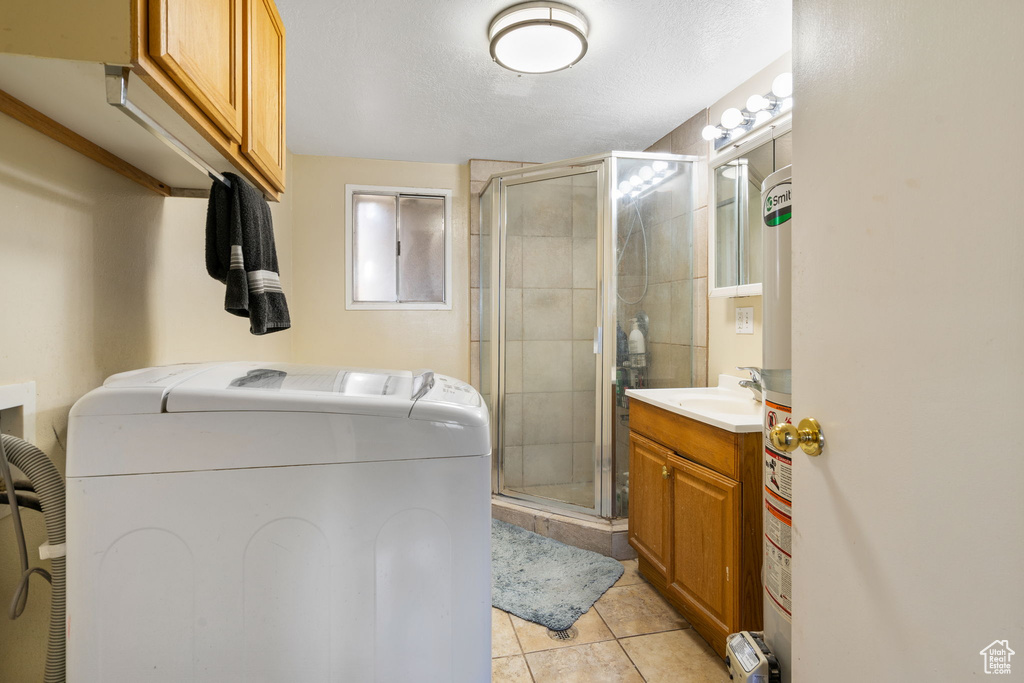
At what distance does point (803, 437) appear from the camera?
2.58 feet

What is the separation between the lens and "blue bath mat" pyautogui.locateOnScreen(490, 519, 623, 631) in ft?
6.40

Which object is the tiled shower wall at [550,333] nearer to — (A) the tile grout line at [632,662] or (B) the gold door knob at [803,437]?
(A) the tile grout line at [632,662]

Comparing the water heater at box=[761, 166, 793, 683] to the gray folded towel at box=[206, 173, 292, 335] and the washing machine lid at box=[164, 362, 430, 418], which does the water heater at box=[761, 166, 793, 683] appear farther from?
the gray folded towel at box=[206, 173, 292, 335]

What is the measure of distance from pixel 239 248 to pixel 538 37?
1.32 m

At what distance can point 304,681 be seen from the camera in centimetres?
85

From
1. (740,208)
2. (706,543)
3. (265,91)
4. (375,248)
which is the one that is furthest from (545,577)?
(375,248)

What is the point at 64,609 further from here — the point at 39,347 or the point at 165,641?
the point at 39,347

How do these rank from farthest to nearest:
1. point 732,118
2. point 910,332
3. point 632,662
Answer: point 732,118
point 632,662
point 910,332

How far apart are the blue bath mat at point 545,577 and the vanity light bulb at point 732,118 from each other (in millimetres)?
2058

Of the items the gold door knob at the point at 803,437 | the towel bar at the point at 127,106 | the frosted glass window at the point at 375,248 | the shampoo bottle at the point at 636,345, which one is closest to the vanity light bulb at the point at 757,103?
the shampoo bottle at the point at 636,345

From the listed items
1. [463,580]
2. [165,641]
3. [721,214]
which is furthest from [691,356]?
[165,641]

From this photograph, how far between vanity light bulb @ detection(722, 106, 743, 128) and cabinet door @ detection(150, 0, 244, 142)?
186cm

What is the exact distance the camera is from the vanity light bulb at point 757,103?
197 centimetres

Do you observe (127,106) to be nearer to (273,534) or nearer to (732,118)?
(273,534)
